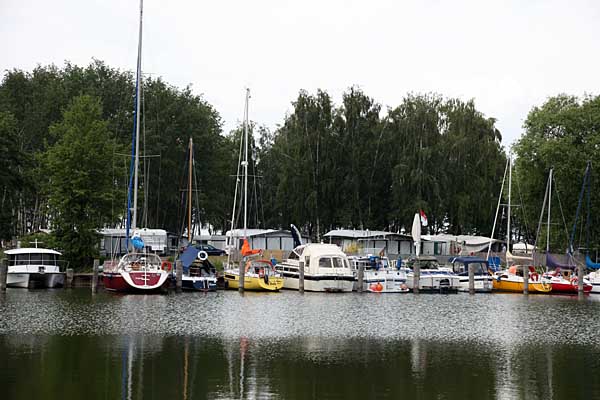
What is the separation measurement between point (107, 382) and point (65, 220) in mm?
44159

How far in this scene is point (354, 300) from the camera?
5747 centimetres

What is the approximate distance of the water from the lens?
1024 inches

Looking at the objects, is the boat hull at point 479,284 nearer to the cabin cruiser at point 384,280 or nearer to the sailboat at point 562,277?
the sailboat at point 562,277

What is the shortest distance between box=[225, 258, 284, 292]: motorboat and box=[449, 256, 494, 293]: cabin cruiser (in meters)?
13.3

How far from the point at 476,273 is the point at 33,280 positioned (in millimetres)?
30892

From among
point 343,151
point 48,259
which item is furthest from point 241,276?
point 343,151

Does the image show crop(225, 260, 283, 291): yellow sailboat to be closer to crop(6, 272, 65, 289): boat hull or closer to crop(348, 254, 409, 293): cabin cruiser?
crop(348, 254, 409, 293): cabin cruiser

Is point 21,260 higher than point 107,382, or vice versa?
point 21,260

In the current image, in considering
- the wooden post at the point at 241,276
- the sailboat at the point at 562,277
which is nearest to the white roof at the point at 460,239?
the sailboat at the point at 562,277

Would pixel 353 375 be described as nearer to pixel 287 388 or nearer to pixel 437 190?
pixel 287 388

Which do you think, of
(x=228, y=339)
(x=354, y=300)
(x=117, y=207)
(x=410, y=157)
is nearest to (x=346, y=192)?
(x=410, y=157)

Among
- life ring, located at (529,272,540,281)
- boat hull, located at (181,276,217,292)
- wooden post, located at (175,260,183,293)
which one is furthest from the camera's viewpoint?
life ring, located at (529,272,540,281)

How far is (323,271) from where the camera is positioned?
63.4m

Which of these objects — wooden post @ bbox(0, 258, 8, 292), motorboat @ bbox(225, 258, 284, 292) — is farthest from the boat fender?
wooden post @ bbox(0, 258, 8, 292)
